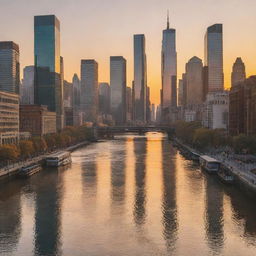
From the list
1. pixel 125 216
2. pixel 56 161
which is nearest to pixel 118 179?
pixel 56 161

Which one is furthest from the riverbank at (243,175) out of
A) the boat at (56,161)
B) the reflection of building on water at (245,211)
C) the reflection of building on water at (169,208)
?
the boat at (56,161)

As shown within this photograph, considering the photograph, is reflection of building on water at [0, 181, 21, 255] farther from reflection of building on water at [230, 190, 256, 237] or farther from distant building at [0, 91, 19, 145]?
distant building at [0, 91, 19, 145]

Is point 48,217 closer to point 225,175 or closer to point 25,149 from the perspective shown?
point 225,175

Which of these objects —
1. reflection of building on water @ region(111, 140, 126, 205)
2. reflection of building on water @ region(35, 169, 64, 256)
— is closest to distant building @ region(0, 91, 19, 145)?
reflection of building on water @ region(111, 140, 126, 205)

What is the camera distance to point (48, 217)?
7112cm

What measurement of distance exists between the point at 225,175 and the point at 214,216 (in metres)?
37.0

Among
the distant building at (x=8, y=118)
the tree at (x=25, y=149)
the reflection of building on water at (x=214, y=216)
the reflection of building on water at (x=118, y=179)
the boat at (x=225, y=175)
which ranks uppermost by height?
the distant building at (x=8, y=118)

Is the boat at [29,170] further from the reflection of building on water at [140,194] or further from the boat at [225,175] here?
the boat at [225,175]

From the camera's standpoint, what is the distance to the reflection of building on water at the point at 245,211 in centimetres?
6446

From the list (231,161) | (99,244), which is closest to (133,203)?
(99,244)

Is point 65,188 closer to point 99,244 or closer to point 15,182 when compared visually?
point 15,182

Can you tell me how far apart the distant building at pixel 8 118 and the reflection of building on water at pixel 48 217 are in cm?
5511

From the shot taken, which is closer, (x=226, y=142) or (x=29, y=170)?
(x=29, y=170)

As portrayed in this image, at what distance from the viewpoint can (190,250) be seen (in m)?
56.0
